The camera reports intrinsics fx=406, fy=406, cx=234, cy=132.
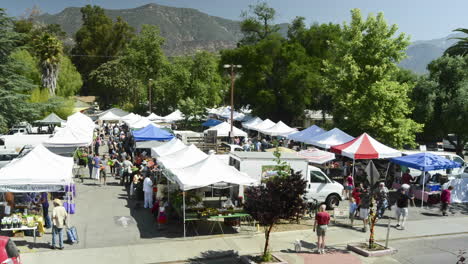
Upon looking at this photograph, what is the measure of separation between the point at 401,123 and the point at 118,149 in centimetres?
1941

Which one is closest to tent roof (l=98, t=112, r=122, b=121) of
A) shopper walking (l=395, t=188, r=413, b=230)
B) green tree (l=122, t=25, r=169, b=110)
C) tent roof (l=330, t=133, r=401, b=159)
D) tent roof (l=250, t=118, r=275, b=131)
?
tent roof (l=250, t=118, r=275, b=131)

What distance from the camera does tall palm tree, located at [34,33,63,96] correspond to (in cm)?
4525

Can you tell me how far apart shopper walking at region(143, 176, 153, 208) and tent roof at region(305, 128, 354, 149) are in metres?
10.7

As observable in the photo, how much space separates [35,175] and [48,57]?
36780 millimetres

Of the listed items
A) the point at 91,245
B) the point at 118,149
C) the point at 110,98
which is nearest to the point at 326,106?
the point at 118,149

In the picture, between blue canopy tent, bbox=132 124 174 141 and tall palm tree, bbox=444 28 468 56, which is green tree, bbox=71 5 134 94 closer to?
blue canopy tent, bbox=132 124 174 141

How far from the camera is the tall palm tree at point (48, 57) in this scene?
45.2 meters

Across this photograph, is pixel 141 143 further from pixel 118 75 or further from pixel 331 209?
pixel 118 75

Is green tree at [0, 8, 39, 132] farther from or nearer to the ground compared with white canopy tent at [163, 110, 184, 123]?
farther from the ground

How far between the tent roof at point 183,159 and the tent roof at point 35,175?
374 centimetres

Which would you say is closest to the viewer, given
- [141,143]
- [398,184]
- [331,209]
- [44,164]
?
[44,164]

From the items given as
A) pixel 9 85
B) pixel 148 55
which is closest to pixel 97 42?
pixel 148 55

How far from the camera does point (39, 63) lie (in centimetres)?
4594

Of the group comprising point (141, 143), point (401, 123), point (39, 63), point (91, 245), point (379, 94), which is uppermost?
point (39, 63)
